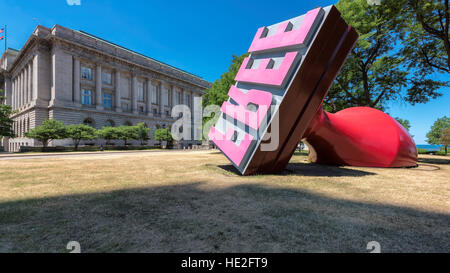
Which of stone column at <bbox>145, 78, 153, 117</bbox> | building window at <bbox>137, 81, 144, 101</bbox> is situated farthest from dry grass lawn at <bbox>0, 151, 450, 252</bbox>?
building window at <bbox>137, 81, 144, 101</bbox>

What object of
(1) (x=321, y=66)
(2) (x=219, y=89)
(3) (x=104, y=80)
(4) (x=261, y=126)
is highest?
(3) (x=104, y=80)

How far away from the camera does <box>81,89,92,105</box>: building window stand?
135 feet

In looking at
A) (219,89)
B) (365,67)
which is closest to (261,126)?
(219,89)

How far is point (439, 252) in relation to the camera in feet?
7.98

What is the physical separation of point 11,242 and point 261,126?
6292 millimetres

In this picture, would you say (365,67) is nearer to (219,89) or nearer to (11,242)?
(219,89)

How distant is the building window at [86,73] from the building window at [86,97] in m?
2.64

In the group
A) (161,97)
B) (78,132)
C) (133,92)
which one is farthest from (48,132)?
(161,97)

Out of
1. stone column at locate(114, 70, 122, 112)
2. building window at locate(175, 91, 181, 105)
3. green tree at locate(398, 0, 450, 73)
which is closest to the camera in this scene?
green tree at locate(398, 0, 450, 73)

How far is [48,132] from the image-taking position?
1102 inches

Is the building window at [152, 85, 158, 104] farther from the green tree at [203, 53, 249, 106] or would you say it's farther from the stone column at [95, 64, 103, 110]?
the green tree at [203, 53, 249, 106]

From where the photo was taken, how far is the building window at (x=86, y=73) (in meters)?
40.7

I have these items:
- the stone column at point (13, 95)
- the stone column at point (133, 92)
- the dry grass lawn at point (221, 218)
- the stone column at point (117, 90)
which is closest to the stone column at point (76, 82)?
the stone column at point (117, 90)
